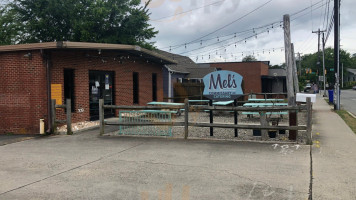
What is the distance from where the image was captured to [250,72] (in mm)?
34875

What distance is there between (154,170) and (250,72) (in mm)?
30483

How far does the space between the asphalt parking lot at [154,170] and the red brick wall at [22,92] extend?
2092 mm

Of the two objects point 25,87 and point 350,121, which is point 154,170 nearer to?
point 25,87

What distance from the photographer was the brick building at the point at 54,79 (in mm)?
10758

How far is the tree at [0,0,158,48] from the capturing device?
2081 cm

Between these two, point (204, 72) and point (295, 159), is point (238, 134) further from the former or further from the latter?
point (204, 72)

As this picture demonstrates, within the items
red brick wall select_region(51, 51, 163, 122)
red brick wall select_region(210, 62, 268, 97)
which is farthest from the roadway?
red brick wall select_region(51, 51, 163, 122)

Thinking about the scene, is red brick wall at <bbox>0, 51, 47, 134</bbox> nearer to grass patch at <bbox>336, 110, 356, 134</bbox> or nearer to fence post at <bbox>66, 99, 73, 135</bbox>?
fence post at <bbox>66, 99, 73, 135</bbox>

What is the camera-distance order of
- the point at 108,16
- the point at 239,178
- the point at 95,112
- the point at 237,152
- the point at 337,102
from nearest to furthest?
the point at 239,178 < the point at 237,152 < the point at 95,112 < the point at 337,102 < the point at 108,16

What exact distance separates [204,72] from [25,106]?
19.1 m

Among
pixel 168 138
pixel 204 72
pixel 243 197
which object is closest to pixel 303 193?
pixel 243 197

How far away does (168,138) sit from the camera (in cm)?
944

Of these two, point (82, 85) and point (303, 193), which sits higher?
point (82, 85)

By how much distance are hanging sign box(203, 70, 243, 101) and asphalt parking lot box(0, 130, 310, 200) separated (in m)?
1.68
